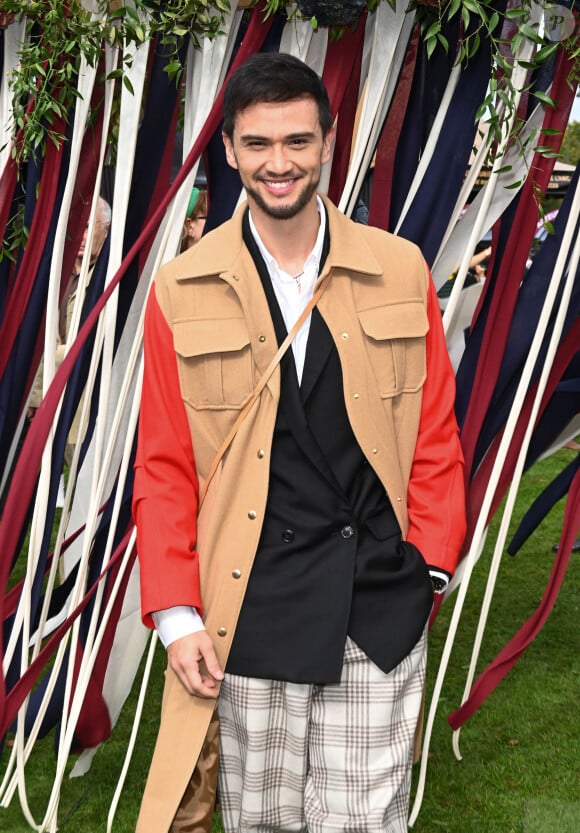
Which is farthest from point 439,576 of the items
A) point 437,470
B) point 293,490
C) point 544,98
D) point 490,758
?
point 490,758

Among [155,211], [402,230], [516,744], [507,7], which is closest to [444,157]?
[402,230]

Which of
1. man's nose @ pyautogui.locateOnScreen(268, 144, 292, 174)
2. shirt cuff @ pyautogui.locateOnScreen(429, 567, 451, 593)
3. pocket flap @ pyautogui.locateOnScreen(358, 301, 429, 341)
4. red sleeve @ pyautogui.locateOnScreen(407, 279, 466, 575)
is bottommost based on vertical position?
shirt cuff @ pyautogui.locateOnScreen(429, 567, 451, 593)

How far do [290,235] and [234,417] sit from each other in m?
0.35

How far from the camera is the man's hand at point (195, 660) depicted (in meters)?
2.11

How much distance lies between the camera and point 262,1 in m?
2.88

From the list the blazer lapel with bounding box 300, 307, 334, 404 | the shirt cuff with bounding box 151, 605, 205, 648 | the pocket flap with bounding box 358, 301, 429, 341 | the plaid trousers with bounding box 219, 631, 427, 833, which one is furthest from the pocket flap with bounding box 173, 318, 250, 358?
the plaid trousers with bounding box 219, 631, 427, 833

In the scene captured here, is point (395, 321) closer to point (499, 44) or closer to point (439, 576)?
point (439, 576)

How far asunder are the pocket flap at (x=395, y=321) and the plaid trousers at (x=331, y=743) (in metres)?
0.57

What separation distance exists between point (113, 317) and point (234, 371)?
1058 mm

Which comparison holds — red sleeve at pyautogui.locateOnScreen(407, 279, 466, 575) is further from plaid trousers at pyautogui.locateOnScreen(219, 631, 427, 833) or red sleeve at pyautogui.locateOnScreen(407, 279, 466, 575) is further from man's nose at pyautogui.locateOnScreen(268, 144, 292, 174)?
man's nose at pyautogui.locateOnScreen(268, 144, 292, 174)

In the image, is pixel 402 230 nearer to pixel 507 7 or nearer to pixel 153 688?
pixel 507 7

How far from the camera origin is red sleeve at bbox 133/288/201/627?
2.13m

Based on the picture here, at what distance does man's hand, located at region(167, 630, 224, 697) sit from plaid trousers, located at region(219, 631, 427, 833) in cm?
7

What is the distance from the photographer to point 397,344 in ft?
7.16
